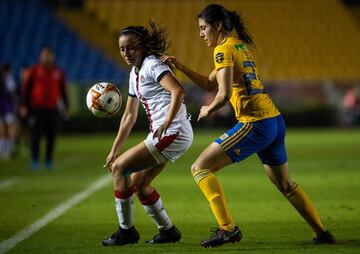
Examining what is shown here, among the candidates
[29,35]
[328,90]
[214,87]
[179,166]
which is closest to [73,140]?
[29,35]

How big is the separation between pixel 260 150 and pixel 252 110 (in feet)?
1.20

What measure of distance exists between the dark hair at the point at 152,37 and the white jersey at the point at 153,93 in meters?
0.09

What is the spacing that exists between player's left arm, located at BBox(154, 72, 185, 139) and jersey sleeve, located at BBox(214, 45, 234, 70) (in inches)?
14.9

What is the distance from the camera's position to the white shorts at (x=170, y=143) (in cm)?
757

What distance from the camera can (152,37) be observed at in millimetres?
7691

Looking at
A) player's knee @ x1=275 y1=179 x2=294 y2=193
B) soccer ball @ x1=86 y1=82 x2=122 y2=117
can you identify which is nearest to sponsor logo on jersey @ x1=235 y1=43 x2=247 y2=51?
player's knee @ x1=275 y1=179 x2=294 y2=193

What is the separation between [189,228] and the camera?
8.97 m

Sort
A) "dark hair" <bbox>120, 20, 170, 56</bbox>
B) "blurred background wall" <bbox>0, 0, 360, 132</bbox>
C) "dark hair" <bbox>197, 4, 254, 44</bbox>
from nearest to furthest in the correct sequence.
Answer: "dark hair" <bbox>197, 4, 254, 44</bbox> < "dark hair" <bbox>120, 20, 170, 56</bbox> < "blurred background wall" <bbox>0, 0, 360, 132</bbox>

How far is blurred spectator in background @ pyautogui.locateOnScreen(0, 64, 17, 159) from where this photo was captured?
2003 centimetres

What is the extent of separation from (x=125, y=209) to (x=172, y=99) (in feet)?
3.77

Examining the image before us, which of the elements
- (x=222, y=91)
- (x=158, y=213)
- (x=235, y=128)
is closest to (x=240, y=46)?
(x=222, y=91)

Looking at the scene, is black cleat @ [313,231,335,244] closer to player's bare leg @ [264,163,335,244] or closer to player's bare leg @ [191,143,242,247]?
player's bare leg @ [264,163,335,244]

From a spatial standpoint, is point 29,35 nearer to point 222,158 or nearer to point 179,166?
point 179,166

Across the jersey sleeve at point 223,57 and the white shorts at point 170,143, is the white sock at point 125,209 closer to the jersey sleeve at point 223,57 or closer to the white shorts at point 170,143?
the white shorts at point 170,143
